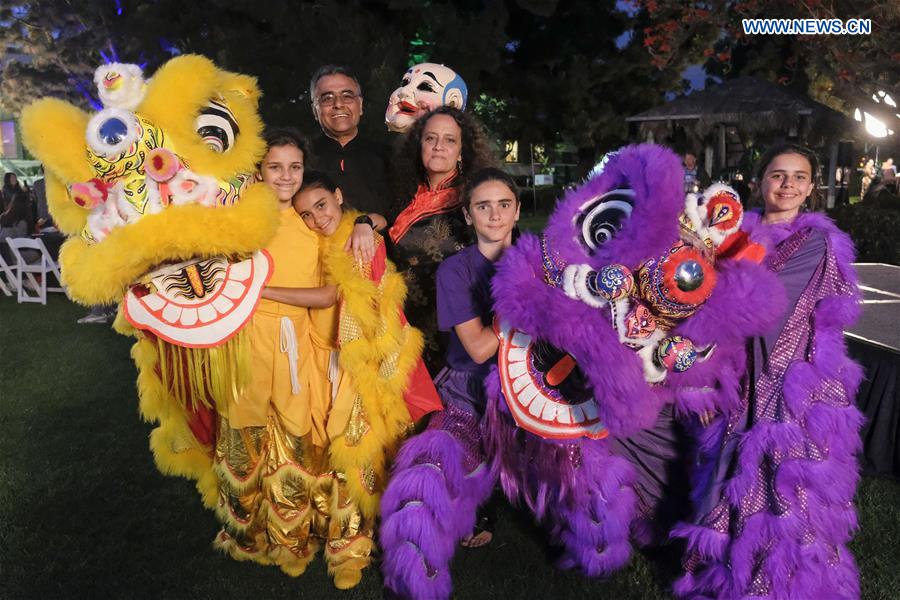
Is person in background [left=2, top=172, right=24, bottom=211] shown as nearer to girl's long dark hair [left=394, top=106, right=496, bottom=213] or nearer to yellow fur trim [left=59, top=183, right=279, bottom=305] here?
girl's long dark hair [left=394, top=106, right=496, bottom=213]

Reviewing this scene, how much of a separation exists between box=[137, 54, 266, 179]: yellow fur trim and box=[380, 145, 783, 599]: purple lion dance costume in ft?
3.06

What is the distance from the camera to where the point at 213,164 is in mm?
2104

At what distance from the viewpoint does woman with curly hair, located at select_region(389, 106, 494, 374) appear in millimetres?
2680

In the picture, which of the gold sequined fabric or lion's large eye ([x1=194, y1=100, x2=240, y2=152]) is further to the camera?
the gold sequined fabric

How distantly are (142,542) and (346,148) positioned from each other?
2.03 metres

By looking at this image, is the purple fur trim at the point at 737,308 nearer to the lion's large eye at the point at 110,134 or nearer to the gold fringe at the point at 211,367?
the gold fringe at the point at 211,367

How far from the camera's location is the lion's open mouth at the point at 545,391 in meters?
2.11

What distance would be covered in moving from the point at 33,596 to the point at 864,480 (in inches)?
153

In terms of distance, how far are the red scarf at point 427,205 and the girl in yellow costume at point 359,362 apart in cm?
27

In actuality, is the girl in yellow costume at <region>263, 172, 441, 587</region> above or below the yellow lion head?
below

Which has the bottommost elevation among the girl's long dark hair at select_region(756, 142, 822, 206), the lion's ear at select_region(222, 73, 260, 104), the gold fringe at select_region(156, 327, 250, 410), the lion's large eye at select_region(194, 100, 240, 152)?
the gold fringe at select_region(156, 327, 250, 410)

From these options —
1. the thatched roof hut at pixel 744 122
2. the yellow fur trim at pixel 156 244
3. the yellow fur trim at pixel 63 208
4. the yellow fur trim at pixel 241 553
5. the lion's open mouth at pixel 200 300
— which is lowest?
the yellow fur trim at pixel 241 553

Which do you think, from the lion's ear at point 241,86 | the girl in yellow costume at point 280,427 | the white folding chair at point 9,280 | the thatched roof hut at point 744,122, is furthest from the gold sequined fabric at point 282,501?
the thatched roof hut at point 744,122

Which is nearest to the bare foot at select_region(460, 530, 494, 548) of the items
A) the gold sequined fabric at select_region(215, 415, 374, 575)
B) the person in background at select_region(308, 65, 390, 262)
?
the gold sequined fabric at select_region(215, 415, 374, 575)
